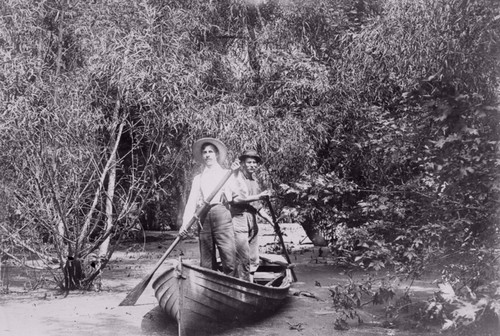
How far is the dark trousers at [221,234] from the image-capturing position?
20.2 ft

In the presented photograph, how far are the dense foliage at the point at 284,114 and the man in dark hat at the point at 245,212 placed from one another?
1131 mm

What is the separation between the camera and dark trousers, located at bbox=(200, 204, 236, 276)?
617cm

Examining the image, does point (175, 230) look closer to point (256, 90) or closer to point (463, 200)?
point (256, 90)

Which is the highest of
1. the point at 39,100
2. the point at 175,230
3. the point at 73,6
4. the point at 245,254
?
the point at 73,6

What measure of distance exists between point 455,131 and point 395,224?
157 cm

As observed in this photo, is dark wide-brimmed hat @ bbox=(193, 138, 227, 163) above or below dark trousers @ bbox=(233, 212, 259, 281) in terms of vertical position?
above

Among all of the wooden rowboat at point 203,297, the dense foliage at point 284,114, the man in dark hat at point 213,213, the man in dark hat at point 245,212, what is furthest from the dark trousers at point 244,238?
the dense foliage at point 284,114

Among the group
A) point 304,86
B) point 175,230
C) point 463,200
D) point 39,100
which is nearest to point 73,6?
point 39,100

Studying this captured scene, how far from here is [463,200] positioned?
5059 millimetres

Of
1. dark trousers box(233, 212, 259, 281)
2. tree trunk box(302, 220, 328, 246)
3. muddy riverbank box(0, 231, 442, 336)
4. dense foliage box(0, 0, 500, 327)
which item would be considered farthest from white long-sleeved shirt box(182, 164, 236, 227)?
tree trunk box(302, 220, 328, 246)

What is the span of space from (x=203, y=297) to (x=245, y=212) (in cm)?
173

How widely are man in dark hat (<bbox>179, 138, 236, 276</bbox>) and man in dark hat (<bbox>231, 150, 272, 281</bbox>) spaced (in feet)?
1.12

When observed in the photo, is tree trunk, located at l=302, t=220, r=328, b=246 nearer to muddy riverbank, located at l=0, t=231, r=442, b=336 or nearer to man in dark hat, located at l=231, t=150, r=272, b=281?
muddy riverbank, located at l=0, t=231, r=442, b=336

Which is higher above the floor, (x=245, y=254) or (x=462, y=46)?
(x=462, y=46)
